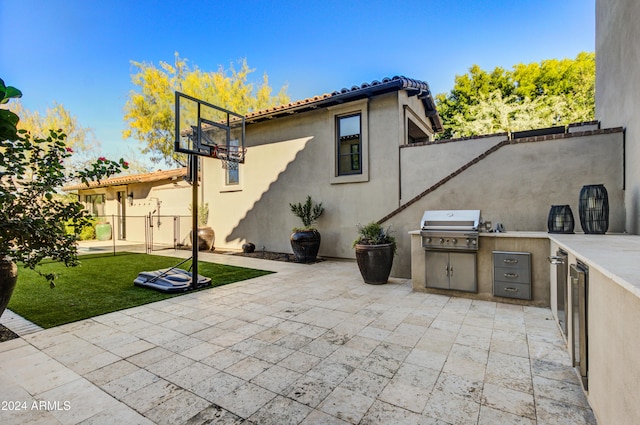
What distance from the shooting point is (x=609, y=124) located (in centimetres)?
513

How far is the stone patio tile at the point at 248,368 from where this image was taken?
7.72 ft

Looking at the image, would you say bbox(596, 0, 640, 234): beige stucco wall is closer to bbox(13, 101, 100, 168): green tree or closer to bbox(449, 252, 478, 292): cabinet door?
bbox(449, 252, 478, 292): cabinet door

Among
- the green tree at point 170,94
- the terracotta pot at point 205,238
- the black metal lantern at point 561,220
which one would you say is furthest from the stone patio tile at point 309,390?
the green tree at point 170,94

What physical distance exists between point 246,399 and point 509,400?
1792 mm

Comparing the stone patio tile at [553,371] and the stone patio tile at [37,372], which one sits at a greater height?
the stone patio tile at [553,371]

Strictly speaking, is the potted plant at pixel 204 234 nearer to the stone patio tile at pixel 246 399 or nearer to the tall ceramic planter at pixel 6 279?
the tall ceramic planter at pixel 6 279

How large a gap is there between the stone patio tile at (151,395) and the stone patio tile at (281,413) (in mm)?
700

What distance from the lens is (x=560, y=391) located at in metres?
2.09

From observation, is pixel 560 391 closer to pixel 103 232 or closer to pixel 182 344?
pixel 182 344

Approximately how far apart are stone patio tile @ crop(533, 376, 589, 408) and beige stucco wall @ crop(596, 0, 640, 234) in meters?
3.09

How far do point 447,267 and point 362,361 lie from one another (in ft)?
8.65

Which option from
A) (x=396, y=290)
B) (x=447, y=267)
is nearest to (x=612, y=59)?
(x=447, y=267)

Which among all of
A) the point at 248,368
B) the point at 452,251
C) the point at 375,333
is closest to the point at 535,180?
the point at 452,251

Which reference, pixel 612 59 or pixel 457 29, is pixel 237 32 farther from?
pixel 612 59
